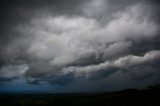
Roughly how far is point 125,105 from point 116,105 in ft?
36.9

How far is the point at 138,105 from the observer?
580 feet

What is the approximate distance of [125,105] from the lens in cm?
18812

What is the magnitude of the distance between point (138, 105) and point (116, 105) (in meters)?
26.8

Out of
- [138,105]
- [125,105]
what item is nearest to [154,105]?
[138,105]

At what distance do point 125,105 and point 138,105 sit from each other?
1559 cm

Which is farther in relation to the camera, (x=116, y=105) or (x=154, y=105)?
(x=116, y=105)

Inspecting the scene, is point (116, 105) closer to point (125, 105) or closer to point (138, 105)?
point (125, 105)

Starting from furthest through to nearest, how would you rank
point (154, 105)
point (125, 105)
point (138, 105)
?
point (125, 105) → point (138, 105) → point (154, 105)

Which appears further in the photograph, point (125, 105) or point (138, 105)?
point (125, 105)

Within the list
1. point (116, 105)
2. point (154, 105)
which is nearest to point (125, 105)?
point (116, 105)

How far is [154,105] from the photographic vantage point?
528 ft

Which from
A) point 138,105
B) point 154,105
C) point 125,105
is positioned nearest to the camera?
point 154,105

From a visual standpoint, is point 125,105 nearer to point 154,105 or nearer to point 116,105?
point 116,105

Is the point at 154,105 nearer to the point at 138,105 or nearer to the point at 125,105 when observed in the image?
the point at 138,105
